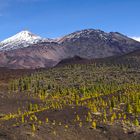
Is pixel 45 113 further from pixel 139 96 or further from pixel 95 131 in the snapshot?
pixel 139 96

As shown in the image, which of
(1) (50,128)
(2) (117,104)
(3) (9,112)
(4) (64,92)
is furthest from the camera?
(4) (64,92)

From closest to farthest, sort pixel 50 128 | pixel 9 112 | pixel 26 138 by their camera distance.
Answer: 1. pixel 26 138
2. pixel 50 128
3. pixel 9 112

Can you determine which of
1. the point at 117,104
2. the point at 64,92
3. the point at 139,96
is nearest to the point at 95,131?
the point at 117,104

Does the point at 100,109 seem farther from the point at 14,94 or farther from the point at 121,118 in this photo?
the point at 14,94

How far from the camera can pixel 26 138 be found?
3900 cm

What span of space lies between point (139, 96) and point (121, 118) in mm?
12677

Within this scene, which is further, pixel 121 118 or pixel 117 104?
pixel 117 104

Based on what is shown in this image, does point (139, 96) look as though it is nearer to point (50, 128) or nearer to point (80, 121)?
point (80, 121)

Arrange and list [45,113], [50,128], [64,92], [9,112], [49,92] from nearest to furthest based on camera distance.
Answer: [50,128] → [45,113] → [9,112] → [64,92] → [49,92]

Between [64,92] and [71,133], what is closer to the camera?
[71,133]

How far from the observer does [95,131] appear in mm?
42500

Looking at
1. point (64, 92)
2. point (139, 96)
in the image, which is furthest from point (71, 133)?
point (64, 92)

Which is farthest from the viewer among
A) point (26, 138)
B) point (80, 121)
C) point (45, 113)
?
point (45, 113)

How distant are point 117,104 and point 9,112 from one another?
22.1m
